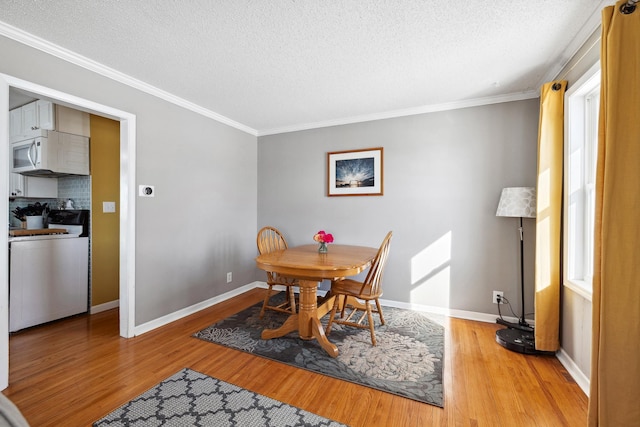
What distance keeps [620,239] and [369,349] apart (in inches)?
69.2

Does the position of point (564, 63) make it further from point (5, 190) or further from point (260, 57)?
point (5, 190)

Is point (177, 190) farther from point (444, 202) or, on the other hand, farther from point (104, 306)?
point (444, 202)

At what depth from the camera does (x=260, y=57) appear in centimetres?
220

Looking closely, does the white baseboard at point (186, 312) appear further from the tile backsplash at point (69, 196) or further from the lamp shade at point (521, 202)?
the lamp shade at point (521, 202)

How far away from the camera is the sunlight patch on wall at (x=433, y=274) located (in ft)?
10.3

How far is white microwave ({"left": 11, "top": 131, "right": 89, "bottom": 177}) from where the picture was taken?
9.78ft

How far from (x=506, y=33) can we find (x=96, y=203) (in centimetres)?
426

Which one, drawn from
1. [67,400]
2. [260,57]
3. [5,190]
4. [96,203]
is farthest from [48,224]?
[260,57]

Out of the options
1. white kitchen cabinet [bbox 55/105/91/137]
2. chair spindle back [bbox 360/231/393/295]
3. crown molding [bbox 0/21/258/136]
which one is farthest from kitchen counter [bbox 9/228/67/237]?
chair spindle back [bbox 360/231/393/295]

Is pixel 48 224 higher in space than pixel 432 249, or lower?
higher

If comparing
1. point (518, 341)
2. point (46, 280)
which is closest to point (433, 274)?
point (518, 341)

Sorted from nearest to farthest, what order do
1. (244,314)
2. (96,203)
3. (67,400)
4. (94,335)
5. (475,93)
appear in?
(67,400) < (94,335) < (475,93) < (244,314) < (96,203)

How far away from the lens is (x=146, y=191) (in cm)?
271

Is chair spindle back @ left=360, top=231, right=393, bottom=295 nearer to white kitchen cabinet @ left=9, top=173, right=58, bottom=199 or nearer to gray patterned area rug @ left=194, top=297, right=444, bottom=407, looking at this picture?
gray patterned area rug @ left=194, top=297, right=444, bottom=407
